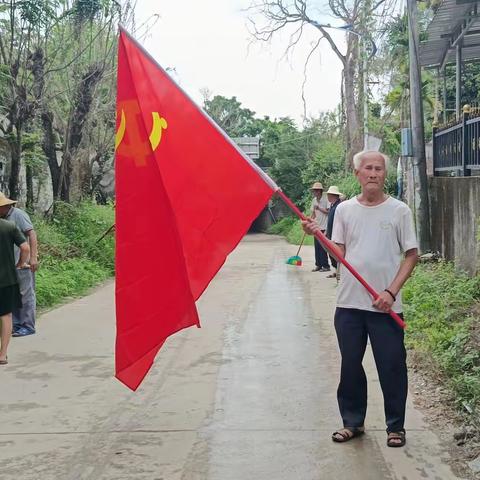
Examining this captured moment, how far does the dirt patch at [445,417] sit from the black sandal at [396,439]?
10.5 inches

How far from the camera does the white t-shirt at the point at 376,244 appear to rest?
4098 millimetres

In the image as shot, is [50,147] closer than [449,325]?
No

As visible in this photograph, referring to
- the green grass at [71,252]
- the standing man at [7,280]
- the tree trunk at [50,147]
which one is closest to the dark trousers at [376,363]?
the standing man at [7,280]

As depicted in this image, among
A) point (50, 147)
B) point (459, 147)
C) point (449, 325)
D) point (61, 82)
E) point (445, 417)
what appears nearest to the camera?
point (445, 417)

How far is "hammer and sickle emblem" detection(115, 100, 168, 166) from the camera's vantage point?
4.25m

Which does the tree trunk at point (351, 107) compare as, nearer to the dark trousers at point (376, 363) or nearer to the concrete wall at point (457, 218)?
the concrete wall at point (457, 218)

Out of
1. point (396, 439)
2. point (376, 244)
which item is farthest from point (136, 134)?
point (396, 439)

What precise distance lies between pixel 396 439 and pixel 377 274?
1023 millimetres

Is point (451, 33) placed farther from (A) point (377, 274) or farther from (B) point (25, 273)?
(A) point (377, 274)

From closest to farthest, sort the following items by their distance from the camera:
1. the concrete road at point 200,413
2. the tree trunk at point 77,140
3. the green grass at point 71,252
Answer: the concrete road at point 200,413 < the green grass at point 71,252 < the tree trunk at point 77,140

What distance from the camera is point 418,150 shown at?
11234 millimetres

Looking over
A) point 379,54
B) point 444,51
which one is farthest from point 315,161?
point 444,51

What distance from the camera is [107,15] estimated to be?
544 inches

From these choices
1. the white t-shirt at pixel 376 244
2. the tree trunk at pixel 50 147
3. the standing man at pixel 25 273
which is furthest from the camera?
the tree trunk at pixel 50 147
